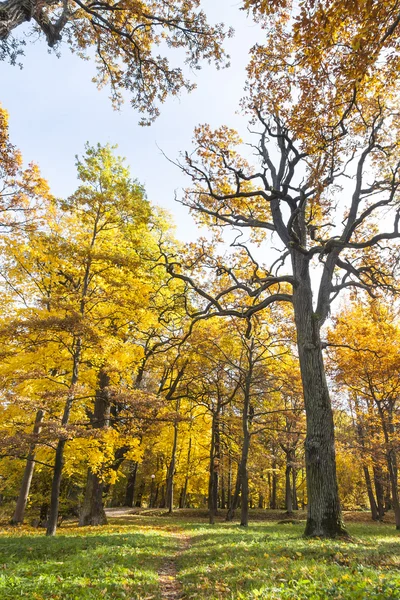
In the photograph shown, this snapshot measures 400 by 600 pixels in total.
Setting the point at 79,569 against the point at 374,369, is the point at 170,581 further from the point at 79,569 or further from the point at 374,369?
the point at 374,369

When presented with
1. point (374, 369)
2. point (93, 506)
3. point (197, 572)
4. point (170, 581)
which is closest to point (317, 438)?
point (197, 572)

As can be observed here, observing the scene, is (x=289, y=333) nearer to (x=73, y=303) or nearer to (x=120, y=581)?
(x=73, y=303)

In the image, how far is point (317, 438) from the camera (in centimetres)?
941

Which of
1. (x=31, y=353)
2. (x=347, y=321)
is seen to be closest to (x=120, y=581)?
(x=31, y=353)

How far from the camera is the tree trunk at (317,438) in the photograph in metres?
8.89

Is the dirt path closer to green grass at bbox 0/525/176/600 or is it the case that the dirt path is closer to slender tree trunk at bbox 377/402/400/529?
green grass at bbox 0/525/176/600

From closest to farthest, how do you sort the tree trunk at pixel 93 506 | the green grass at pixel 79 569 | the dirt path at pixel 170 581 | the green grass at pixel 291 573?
the green grass at pixel 291 573, the green grass at pixel 79 569, the dirt path at pixel 170 581, the tree trunk at pixel 93 506

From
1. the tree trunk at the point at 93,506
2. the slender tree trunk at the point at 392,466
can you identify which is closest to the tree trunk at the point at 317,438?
the slender tree trunk at the point at 392,466

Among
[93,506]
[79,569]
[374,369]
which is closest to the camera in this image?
[79,569]

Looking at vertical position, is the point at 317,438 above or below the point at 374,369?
below

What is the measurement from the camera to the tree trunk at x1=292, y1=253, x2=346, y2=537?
8.89 meters

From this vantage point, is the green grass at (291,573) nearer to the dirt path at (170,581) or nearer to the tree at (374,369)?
the dirt path at (170,581)

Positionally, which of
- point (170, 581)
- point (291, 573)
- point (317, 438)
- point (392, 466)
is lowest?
point (170, 581)

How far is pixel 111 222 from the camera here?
45.8 feet
